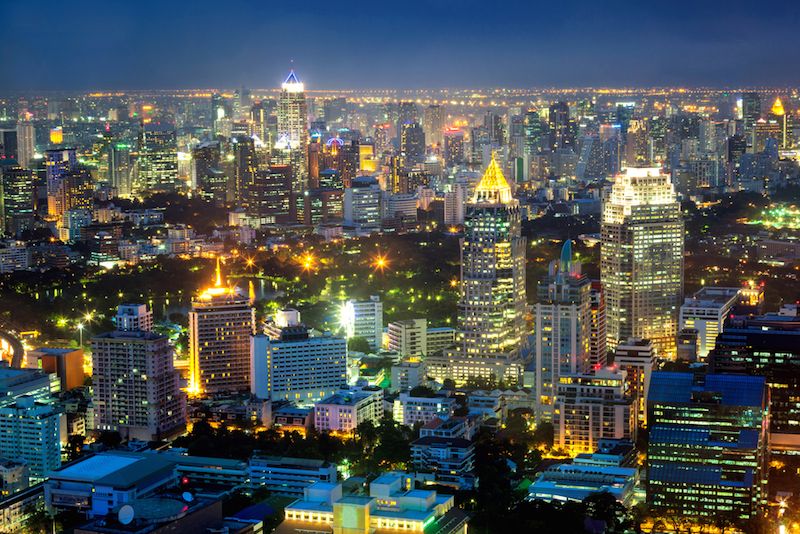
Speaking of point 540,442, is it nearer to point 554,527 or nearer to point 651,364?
point 651,364

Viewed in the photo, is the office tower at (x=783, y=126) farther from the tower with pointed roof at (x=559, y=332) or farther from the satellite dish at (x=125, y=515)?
the satellite dish at (x=125, y=515)

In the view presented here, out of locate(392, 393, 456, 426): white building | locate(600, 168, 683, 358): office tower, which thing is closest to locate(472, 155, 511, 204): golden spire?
locate(600, 168, 683, 358): office tower

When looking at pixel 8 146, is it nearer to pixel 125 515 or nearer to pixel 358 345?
pixel 358 345

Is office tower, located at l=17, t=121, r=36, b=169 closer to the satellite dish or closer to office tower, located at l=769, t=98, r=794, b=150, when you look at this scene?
office tower, located at l=769, t=98, r=794, b=150

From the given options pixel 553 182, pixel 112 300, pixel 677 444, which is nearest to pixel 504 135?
pixel 553 182

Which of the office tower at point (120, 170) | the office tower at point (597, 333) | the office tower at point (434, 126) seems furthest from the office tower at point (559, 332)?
the office tower at point (434, 126)

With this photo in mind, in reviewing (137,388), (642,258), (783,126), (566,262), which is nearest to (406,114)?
(783,126)
